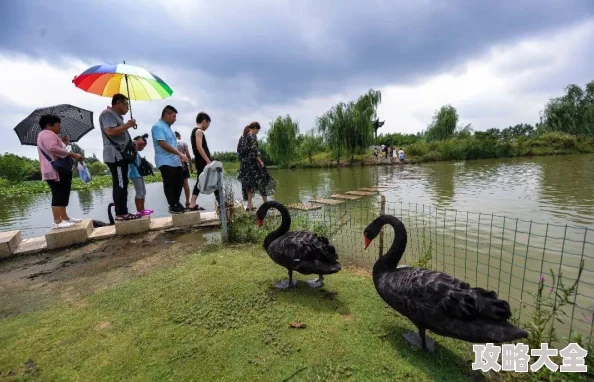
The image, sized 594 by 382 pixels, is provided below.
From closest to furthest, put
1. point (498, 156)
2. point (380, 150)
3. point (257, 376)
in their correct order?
point (257, 376) → point (498, 156) → point (380, 150)

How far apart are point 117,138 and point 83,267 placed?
6.86 feet

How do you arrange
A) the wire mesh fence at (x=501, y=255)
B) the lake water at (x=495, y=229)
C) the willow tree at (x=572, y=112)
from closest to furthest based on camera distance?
the wire mesh fence at (x=501, y=255), the lake water at (x=495, y=229), the willow tree at (x=572, y=112)

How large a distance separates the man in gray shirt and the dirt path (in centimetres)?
97

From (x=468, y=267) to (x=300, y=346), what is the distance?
354 centimetres

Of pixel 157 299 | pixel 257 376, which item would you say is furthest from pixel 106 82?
pixel 257 376

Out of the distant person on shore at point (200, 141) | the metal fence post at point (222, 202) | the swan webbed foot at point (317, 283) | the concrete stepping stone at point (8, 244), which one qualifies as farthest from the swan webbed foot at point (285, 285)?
the concrete stepping stone at point (8, 244)

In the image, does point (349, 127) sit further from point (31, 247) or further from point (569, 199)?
point (31, 247)

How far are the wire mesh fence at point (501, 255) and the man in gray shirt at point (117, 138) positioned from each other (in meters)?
4.10

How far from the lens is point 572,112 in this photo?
39.0m

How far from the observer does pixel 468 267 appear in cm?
454

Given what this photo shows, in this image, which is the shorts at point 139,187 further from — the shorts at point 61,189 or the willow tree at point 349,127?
the willow tree at point 349,127

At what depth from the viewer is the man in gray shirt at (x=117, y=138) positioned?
4562mm

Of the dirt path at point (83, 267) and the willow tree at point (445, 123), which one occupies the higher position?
the willow tree at point (445, 123)

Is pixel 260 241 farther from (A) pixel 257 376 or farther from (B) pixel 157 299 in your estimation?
(A) pixel 257 376
